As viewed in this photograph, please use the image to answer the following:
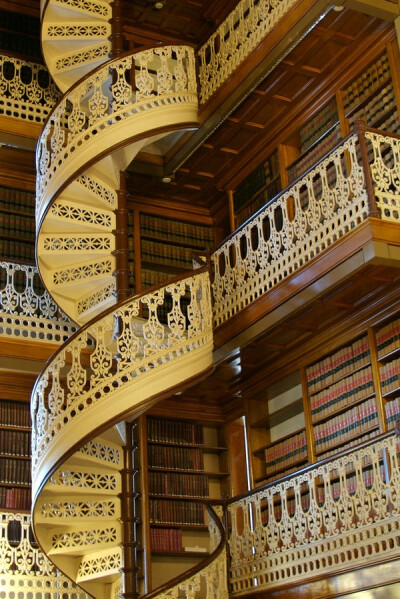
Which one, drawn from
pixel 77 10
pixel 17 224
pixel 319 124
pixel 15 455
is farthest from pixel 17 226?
pixel 319 124

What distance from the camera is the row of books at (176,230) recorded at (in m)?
8.80

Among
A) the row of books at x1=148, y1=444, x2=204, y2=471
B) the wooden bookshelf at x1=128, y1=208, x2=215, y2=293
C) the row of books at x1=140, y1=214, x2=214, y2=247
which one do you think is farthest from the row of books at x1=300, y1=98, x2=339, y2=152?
the row of books at x1=148, y1=444, x2=204, y2=471

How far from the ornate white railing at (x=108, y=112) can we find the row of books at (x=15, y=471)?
1.91 metres

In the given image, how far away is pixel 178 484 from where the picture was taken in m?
8.00

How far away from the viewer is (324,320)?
276 inches

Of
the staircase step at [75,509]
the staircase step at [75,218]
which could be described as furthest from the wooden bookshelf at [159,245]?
the staircase step at [75,509]

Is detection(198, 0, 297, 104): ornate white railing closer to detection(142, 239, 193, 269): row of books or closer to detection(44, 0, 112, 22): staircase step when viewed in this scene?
detection(44, 0, 112, 22): staircase step

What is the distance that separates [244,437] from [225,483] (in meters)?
0.42

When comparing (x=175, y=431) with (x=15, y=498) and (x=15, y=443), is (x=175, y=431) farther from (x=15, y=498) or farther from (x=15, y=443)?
(x=15, y=498)

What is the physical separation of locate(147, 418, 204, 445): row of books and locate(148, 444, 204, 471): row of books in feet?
0.22

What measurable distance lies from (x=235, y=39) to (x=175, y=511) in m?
3.85

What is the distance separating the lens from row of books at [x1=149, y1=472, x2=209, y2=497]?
25.9 ft

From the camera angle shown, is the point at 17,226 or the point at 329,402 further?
the point at 17,226

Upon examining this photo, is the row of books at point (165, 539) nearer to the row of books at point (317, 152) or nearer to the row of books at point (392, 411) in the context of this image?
the row of books at point (392, 411)
